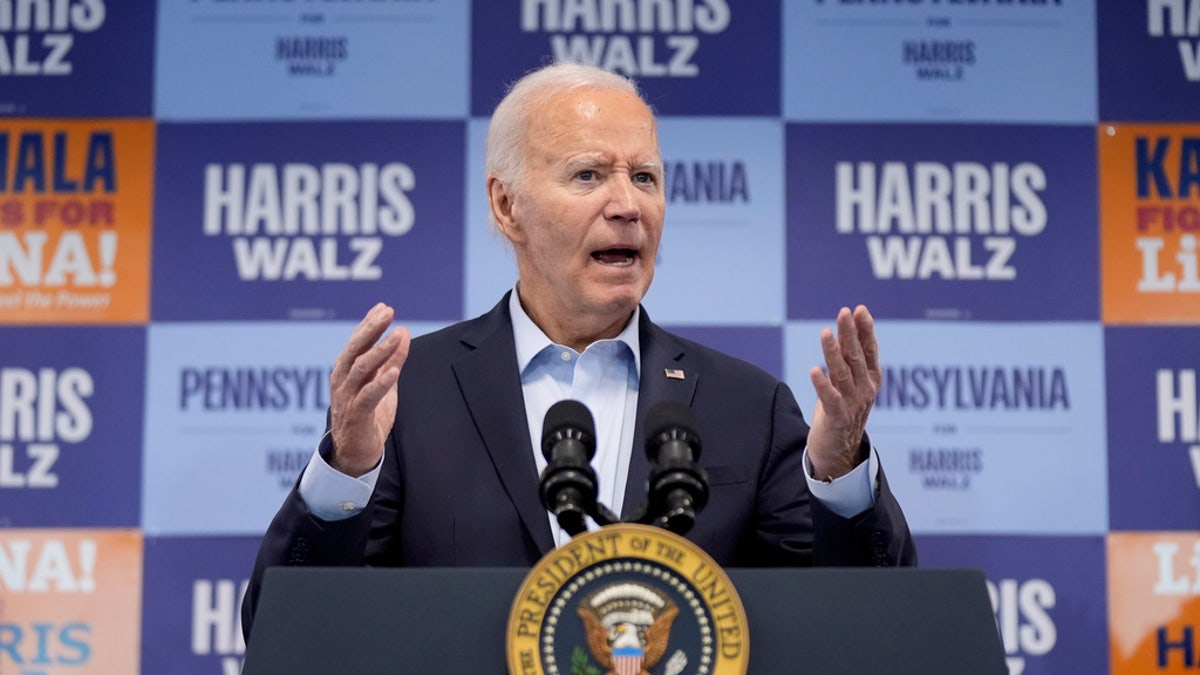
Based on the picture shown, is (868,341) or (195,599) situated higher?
(868,341)

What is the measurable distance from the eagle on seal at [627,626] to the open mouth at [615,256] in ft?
2.77

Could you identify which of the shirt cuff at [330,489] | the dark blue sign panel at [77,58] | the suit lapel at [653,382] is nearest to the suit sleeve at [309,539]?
the shirt cuff at [330,489]

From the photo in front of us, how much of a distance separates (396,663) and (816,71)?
2427mm

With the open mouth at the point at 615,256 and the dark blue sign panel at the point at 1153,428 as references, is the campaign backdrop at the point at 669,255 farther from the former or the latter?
the open mouth at the point at 615,256

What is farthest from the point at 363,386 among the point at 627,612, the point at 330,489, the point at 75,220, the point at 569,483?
the point at 75,220

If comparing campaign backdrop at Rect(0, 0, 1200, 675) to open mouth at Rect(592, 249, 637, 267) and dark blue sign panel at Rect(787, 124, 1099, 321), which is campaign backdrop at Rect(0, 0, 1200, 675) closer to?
dark blue sign panel at Rect(787, 124, 1099, 321)

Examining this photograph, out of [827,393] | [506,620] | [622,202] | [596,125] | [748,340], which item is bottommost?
[506,620]

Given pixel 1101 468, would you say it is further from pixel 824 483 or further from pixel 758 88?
pixel 824 483

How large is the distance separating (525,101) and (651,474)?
0.91 meters

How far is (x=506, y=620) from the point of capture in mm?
1263

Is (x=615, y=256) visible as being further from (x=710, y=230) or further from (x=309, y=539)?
(x=710, y=230)

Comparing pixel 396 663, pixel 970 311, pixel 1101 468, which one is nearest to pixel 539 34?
pixel 970 311

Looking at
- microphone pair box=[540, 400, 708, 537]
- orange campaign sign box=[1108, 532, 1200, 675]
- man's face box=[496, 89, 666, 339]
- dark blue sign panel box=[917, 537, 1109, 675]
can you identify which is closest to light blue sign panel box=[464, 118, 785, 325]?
dark blue sign panel box=[917, 537, 1109, 675]

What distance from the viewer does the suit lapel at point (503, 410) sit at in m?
1.84
